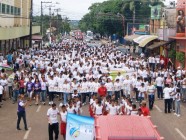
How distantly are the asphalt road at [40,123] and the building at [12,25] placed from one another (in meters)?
16.6

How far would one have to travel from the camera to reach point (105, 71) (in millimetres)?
27344

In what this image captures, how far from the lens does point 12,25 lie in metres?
57.7

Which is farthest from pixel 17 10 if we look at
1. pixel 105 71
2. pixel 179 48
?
pixel 105 71

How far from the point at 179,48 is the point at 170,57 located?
2155mm

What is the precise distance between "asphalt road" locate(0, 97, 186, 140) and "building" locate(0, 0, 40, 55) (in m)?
16.6

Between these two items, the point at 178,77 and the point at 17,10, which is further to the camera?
the point at 17,10

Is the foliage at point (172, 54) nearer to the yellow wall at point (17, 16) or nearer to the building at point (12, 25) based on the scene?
the building at point (12, 25)

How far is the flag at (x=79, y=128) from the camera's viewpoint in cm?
1341

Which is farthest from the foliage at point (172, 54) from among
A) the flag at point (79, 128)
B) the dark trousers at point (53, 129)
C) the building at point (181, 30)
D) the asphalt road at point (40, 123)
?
the flag at point (79, 128)

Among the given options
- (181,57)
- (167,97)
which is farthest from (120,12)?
(167,97)

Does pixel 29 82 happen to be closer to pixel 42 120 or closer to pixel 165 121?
pixel 42 120

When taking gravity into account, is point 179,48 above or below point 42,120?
above

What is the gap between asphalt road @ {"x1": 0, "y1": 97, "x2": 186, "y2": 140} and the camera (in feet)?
54.5

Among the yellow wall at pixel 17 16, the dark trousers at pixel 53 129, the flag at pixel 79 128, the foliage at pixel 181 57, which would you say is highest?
the yellow wall at pixel 17 16
